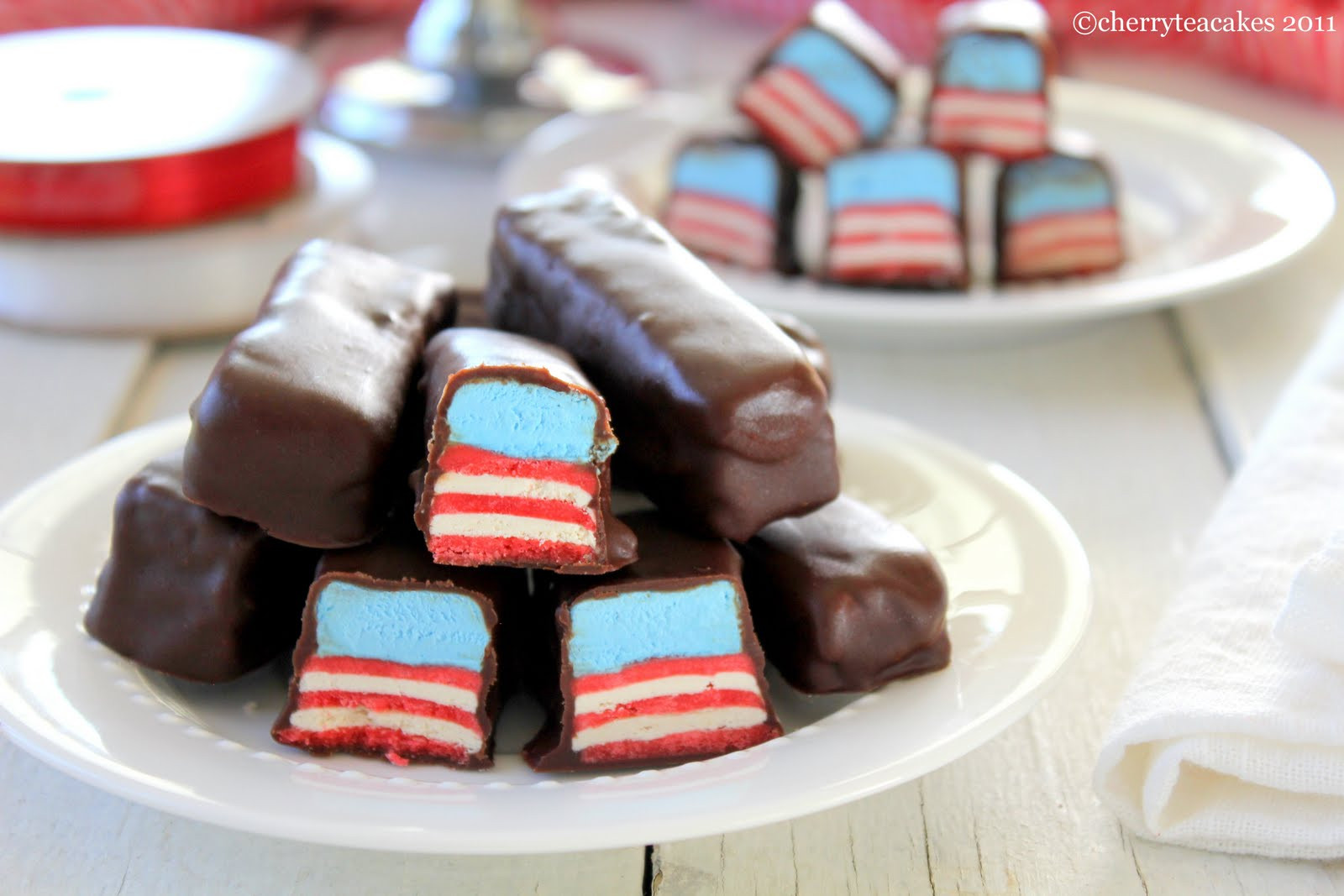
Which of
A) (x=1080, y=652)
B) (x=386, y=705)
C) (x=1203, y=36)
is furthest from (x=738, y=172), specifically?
(x=1203, y=36)

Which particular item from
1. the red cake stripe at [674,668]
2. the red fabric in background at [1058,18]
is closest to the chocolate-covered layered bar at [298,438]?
the red cake stripe at [674,668]

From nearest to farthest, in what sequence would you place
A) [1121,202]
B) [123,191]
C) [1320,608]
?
[1320,608] < [123,191] < [1121,202]

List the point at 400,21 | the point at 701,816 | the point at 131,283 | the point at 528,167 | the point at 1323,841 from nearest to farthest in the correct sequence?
the point at 701,816 < the point at 1323,841 < the point at 131,283 < the point at 528,167 < the point at 400,21

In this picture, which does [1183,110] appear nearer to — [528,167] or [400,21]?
[528,167]

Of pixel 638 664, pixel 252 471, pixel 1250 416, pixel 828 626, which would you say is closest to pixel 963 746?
pixel 828 626

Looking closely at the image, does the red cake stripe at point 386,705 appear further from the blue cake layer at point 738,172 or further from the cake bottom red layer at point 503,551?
the blue cake layer at point 738,172

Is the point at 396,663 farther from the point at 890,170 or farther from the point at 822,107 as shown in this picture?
the point at 822,107

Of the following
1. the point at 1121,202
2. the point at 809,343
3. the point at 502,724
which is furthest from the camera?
the point at 1121,202
